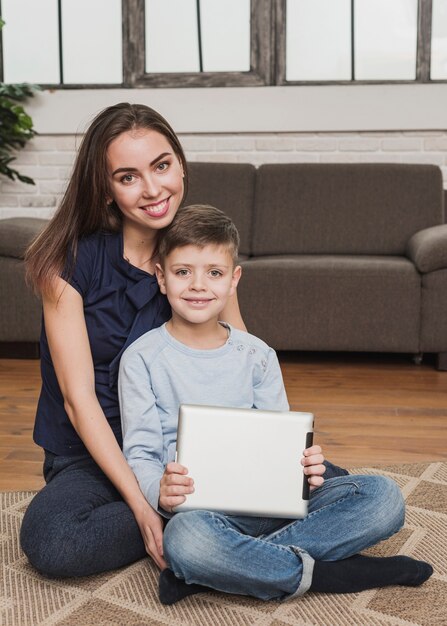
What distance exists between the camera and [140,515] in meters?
1.40

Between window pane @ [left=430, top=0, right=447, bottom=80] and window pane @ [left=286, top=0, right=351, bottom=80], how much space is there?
423 millimetres

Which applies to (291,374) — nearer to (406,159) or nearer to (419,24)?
(406,159)

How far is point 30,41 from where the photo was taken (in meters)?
4.32

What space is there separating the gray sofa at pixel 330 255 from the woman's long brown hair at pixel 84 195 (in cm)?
174

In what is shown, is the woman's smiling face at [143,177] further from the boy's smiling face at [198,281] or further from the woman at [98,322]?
the boy's smiling face at [198,281]

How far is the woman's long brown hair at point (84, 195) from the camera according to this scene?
4.95 ft

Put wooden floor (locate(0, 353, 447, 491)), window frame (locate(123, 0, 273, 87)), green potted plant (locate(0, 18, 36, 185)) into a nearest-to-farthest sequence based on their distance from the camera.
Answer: wooden floor (locate(0, 353, 447, 491))
green potted plant (locate(0, 18, 36, 185))
window frame (locate(123, 0, 273, 87))

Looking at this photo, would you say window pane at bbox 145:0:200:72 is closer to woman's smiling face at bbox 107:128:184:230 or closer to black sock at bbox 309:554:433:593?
woman's smiling face at bbox 107:128:184:230

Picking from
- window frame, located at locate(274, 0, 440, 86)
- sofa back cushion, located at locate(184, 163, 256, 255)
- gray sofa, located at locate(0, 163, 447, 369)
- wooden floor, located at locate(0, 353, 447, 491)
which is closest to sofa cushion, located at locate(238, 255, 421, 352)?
gray sofa, located at locate(0, 163, 447, 369)

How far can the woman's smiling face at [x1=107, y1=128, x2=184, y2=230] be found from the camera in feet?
4.93

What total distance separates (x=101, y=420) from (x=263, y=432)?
0.33 metres

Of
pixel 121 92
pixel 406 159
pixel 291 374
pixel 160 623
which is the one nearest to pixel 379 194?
pixel 406 159

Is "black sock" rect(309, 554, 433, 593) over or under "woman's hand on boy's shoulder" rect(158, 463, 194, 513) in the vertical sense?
under

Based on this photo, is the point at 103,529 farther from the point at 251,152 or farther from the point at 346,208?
the point at 251,152
